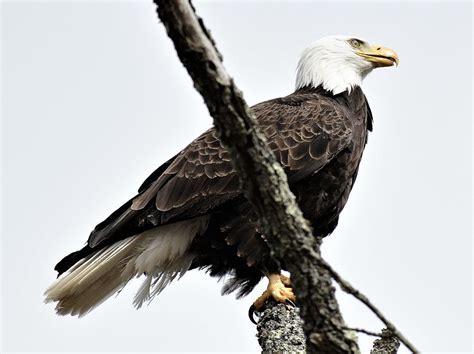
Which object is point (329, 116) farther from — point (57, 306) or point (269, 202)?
point (269, 202)

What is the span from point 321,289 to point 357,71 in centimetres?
461

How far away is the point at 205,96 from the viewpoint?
10.4 feet

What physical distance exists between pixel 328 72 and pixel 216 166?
174cm

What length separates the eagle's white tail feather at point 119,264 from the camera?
6.66 m

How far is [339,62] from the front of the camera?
7.89 meters

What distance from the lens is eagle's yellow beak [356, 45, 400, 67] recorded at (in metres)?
7.83

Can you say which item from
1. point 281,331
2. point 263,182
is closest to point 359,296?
point 263,182

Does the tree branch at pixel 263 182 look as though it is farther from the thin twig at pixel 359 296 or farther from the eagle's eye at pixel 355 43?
the eagle's eye at pixel 355 43

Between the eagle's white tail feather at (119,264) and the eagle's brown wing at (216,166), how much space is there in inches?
6.7

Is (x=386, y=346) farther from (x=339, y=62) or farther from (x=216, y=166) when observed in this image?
(x=339, y=62)

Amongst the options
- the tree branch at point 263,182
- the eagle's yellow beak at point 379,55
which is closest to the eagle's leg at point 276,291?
the eagle's yellow beak at point 379,55

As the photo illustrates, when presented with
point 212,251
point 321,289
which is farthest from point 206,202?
point 321,289

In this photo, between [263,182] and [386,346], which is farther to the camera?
[386,346]

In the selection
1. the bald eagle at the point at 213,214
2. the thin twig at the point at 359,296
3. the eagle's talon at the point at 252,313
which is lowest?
the thin twig at the point at 359,296
